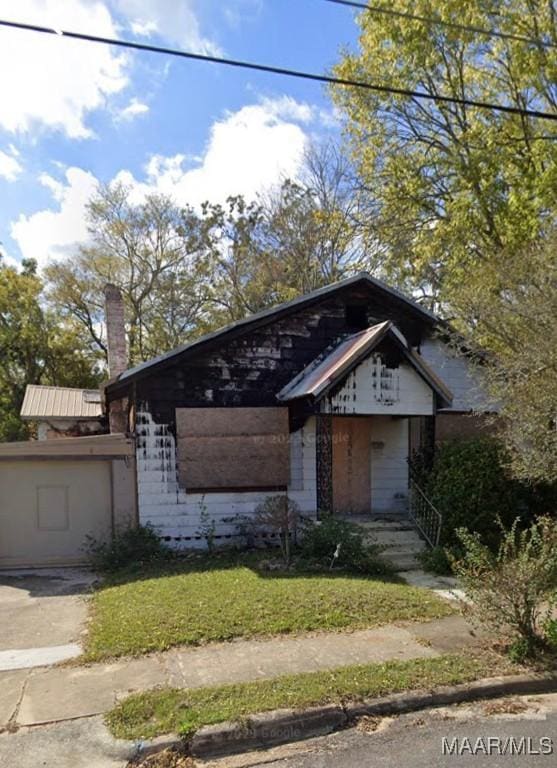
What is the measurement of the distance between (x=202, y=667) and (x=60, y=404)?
1351 cm

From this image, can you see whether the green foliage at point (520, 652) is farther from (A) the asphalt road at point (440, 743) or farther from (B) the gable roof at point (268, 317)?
(B) the gable roof at point (268, 317)

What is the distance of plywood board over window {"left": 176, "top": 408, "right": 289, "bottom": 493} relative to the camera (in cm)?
1132

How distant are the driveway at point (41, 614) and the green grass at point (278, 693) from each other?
189 centimetres

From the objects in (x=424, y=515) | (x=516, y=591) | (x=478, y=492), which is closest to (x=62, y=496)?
(x=424, y=515)

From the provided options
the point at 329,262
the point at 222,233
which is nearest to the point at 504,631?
the point at 329,262

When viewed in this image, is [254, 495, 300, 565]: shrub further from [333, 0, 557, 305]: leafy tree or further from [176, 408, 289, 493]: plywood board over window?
[333, 0, 557, 305]: leafy tree

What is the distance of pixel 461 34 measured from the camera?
13.8 m

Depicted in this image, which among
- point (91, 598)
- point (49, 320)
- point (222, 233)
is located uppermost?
point (222, 233)

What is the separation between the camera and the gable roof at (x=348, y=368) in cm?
1050

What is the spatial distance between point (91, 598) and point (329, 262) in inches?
767

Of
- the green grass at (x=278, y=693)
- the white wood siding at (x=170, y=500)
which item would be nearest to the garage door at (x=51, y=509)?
the white wood siding at (x=170, y=500)

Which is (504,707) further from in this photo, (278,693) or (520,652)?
(278,693)

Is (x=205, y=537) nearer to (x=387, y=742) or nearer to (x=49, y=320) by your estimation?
(x=387, y=742)

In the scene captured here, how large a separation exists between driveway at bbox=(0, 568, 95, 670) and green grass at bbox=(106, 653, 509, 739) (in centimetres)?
189
